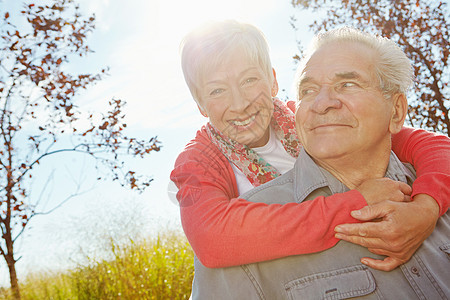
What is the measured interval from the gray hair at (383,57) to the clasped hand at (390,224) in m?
0.52

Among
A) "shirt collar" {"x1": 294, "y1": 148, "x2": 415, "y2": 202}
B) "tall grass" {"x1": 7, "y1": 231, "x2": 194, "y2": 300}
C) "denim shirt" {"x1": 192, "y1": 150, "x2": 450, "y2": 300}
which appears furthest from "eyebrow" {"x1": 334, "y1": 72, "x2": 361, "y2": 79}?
"tall grass" {"x1": 7, "y1": 231, "x2": 194, "y2": 300}

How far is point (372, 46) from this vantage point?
6.35ft

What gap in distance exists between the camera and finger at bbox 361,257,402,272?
5.29ft

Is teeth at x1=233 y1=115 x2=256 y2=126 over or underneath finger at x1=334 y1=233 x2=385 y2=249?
over

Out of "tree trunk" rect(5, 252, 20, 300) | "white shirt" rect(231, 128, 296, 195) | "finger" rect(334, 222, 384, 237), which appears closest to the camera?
"finger" rect(334, 222, 384, 237)

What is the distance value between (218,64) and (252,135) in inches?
18.0

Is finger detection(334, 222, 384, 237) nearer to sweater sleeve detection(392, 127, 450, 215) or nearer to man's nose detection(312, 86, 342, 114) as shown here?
sweater sleeve detection(392, 127, 450, 215)

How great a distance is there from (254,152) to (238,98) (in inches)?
13.9

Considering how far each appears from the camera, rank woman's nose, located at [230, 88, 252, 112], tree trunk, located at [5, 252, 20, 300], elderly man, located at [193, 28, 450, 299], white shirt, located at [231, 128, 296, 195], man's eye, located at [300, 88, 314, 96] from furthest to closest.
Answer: tree trunk, located at [5, 252, 20, 300], white shirt, located at [231, 128, 296, 195], woman's nose, located at [230, 88, 252, 112], man's eye, located at [300, 88, 314, 96], elderly man, located at [193, 28, 450, 299]

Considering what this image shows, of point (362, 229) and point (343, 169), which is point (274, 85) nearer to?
point (343, 169)

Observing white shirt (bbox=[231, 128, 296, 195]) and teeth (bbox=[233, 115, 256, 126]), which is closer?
teeth (bbox=[233, 115, 256, 126])

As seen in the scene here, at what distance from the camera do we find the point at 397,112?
6.56 feet

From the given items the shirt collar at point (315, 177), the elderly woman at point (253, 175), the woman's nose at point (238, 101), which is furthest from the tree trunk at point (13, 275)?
the shirt collar at point (315, 177)

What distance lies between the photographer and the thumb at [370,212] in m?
1.53
